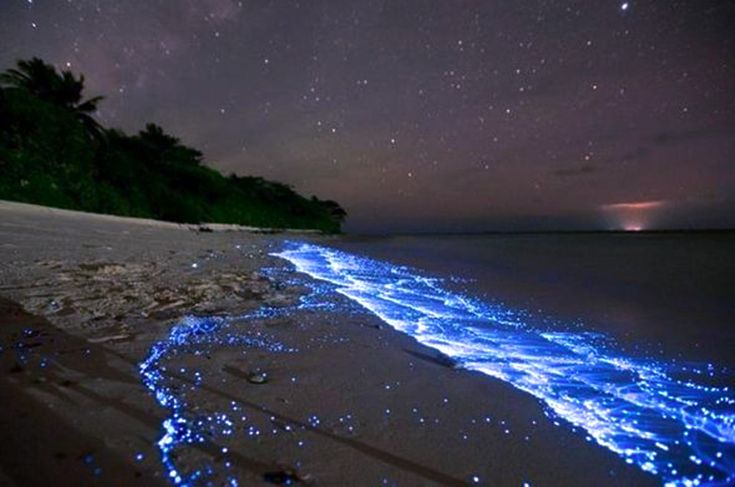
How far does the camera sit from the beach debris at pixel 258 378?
1.95 m

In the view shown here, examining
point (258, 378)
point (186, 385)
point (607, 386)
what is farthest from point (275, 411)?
point (607, 386)

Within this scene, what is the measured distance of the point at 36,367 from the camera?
1.83 metres

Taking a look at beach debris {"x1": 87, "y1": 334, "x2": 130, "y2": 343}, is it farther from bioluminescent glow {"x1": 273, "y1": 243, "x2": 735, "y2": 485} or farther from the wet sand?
bioluminescent glow {"x1": 273, "y1": 243, "x2": 735, "y2": 485}

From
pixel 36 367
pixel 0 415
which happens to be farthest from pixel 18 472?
pixel 36 367

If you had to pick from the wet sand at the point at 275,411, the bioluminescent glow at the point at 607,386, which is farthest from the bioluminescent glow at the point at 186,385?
the bioluminescent glow at the point at 607,386

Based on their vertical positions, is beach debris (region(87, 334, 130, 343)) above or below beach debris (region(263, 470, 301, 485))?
below

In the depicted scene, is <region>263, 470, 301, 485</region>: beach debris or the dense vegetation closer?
<region>263, 470, 301, 485</region>: beach debris

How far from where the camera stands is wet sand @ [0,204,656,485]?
126 cm

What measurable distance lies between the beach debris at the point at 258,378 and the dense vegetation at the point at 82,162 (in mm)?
15742

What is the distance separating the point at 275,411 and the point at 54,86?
2418 centimetres

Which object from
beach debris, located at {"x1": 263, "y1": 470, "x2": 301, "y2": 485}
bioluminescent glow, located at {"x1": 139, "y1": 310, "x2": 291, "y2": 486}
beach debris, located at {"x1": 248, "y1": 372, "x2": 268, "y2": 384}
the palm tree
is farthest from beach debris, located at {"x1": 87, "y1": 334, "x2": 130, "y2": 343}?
the palm tree

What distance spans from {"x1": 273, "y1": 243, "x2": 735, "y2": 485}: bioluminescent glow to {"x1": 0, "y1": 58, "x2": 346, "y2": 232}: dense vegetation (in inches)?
628

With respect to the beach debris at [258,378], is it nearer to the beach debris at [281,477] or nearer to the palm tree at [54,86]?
the beach debris at [281,477]

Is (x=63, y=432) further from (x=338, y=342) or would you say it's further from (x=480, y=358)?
(x=480, y=358)
